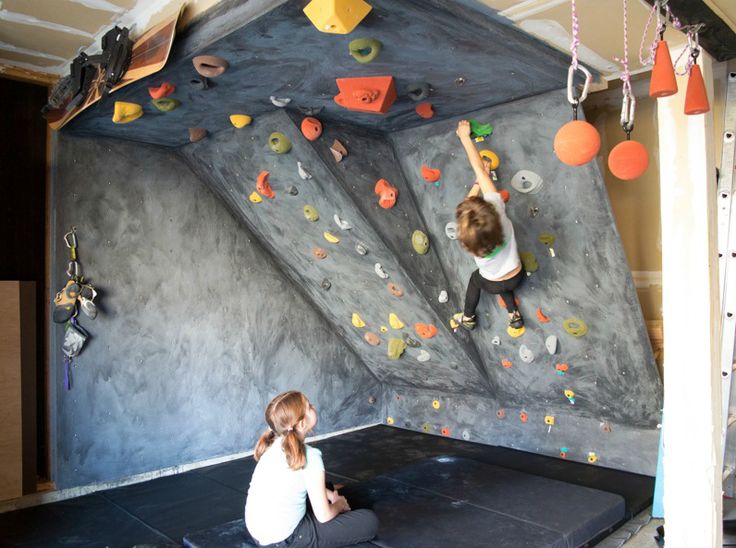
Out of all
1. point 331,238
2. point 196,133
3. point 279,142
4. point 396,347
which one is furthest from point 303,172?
point 396,347

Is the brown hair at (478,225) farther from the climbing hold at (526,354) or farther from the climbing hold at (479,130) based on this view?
the climbing hold at (526,354)

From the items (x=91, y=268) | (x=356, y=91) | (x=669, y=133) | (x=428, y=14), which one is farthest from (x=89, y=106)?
(x=669, y=133)

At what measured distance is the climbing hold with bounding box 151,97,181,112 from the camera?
3.26 m

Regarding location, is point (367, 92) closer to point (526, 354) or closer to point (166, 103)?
point (166, 103)

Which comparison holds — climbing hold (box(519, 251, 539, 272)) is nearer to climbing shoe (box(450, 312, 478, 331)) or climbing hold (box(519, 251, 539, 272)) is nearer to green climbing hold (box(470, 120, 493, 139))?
climbing shoe (box(450, 312, 478, 331))

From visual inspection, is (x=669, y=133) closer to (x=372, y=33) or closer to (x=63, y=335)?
(x=372, y=33)

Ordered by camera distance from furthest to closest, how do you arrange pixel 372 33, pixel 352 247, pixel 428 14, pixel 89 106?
1. pixel 352 247
2. pixel 89 106
3. pixel 372 33
4. pixel 428 14

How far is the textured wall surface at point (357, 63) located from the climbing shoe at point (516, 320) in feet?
4.40

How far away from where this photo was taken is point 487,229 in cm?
316

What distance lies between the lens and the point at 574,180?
310 centimetres

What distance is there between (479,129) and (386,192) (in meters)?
0.79

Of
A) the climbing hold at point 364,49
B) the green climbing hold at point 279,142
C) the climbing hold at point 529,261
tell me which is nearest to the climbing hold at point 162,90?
the green climbing hold at point 279,142

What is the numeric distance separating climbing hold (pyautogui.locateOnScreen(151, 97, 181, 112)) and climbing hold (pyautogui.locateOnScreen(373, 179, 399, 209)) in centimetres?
130

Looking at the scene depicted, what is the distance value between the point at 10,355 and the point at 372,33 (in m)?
2.97
